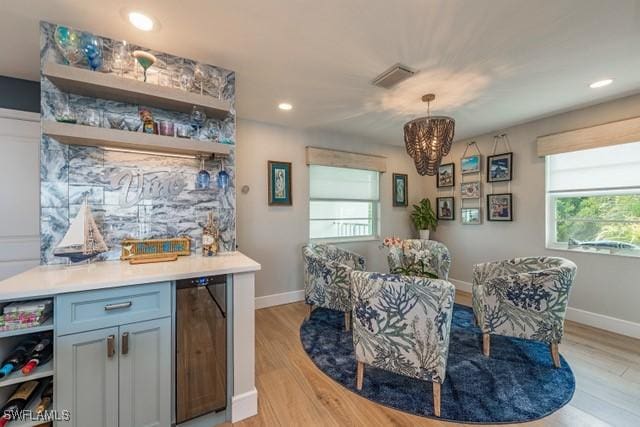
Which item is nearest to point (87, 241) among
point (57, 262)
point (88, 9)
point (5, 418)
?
point (57, 262)

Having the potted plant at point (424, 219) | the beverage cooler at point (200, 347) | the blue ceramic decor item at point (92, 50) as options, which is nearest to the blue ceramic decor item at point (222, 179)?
the beverage cooler at point (200, 347)

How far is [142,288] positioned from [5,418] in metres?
0.78

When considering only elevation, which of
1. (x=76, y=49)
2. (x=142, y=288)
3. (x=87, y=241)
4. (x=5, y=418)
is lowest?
(x=5, y=418)

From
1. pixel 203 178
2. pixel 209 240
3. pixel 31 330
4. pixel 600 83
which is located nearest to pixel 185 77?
pixel 203 178

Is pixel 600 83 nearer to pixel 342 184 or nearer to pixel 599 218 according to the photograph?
pixel 599 218

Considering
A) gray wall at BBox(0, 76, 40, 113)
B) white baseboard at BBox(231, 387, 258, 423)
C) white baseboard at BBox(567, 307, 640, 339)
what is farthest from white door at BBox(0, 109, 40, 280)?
white baseboard at BBox(567, 307, 640, 339)

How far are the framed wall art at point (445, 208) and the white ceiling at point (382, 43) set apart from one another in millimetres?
Answer: 1887

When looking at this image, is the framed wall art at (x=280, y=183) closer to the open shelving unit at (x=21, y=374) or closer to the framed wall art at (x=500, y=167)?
the open shelving unit at (x=21, y=374)

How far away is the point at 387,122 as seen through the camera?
3473mm

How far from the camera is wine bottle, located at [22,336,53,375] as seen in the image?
1.21 meters

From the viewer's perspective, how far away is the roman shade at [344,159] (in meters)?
3.77

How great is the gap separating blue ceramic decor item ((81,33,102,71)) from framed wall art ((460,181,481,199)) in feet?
15.0

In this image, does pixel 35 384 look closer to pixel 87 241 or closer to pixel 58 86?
pixel 87 241

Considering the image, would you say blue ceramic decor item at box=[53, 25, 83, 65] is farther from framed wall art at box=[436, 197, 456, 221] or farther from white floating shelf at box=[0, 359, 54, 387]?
framed wall art at box=[436, 197, 456, 221]
